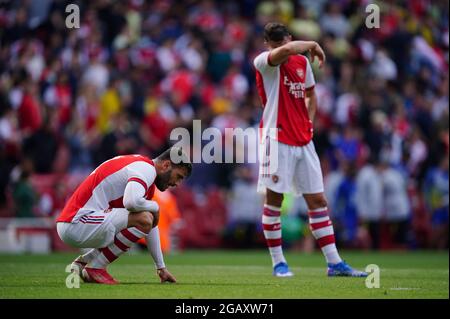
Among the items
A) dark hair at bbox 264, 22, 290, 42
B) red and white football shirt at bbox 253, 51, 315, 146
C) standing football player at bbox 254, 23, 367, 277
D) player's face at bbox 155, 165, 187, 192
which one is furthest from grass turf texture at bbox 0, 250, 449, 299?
dark hair at bbox 264, 22, 290, 42

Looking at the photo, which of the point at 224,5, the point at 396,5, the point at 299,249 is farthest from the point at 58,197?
the point at 396,5

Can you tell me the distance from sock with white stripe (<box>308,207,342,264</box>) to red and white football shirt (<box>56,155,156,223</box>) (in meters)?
2.32

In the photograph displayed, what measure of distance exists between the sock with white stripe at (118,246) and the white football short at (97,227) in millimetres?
45

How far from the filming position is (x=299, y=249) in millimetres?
21234

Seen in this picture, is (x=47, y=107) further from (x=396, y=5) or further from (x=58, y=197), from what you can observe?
(x=396, y=5)

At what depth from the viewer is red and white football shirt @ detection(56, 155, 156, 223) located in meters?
9.60

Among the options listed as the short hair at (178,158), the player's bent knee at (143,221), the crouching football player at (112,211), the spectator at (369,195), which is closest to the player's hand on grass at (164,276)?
the crouching football player at (112,211)

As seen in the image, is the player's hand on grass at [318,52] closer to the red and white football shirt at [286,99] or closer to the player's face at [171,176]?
the red and white football shirt at [286,99]

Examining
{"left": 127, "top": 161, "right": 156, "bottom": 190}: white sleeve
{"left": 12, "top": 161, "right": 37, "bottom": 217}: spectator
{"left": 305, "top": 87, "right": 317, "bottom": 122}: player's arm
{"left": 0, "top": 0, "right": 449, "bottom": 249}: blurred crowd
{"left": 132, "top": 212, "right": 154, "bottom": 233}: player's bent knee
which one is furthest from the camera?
{"left": 0, "top": 0, "right": 449, "bottom": 249}: blurred crowd

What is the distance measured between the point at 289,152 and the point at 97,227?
2.63 m

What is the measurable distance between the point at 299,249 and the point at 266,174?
33.8 ft

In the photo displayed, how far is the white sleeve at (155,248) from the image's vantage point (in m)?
9.89

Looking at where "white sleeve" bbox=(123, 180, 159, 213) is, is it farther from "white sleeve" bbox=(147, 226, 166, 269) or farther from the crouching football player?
"white sleeve" bbox=(147, 226, 166, 269)

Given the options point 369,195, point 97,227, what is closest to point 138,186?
point 97,227
